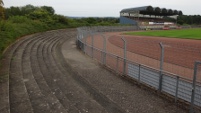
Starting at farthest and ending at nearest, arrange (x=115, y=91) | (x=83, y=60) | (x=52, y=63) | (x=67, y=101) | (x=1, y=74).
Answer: (x=83, y=60) < (x=52, y=63) < (x=1, y=74) < (x=115, y=91) < (x=67, y=101)

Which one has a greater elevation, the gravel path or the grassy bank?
the grassy bank

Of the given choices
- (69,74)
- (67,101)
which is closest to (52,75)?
(69,74)

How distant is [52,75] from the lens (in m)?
11.8

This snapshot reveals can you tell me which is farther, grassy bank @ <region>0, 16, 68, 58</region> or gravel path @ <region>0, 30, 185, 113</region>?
grassy bank @ <region>0, 16, 68, 58</region>

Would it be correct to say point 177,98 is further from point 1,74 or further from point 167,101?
point 1,74

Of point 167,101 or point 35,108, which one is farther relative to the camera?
point 167,101

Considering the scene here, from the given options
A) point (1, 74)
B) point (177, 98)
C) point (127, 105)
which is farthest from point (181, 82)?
point (1, 74)

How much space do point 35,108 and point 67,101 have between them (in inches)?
49.7

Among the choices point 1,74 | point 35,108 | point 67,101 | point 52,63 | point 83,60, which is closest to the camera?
point 35,108

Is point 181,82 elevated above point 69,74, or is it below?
above

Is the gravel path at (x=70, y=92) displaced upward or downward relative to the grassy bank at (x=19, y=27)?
downward

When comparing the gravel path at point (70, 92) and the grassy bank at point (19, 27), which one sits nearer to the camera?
the gravel path at point (70, 92)

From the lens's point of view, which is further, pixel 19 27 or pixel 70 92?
pixel 19 27

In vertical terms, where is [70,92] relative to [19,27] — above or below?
below
